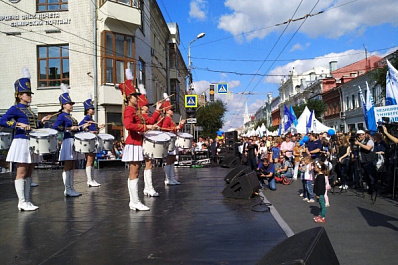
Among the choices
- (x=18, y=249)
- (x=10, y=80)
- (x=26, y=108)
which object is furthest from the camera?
(x=10, y=80)

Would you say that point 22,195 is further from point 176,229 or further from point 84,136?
point 176,229

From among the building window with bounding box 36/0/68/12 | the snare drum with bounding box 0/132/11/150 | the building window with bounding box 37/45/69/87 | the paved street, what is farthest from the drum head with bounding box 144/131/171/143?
the building window with bounding box 36/0/68/12

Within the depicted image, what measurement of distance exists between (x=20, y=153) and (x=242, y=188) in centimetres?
499

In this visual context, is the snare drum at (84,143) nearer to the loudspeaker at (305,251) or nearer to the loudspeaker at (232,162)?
the loudspeaker at (305,251)

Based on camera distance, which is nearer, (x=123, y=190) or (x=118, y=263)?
(x=118, y=263)

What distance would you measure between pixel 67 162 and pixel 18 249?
4.49 metres

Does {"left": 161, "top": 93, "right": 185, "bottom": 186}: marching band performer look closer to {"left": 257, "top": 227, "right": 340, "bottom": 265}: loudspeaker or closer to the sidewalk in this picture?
the sidewalk

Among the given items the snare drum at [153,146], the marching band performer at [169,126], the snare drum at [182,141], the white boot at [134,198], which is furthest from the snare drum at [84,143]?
the snare drum at [182,141]

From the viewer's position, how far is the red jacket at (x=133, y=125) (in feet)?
24.0

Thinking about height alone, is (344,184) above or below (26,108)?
below

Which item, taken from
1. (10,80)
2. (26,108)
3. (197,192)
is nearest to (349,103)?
(10,80)

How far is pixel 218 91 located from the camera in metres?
30.9

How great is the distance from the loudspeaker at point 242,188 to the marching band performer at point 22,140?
4.39 m

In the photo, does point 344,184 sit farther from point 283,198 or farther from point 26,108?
point 26,108
